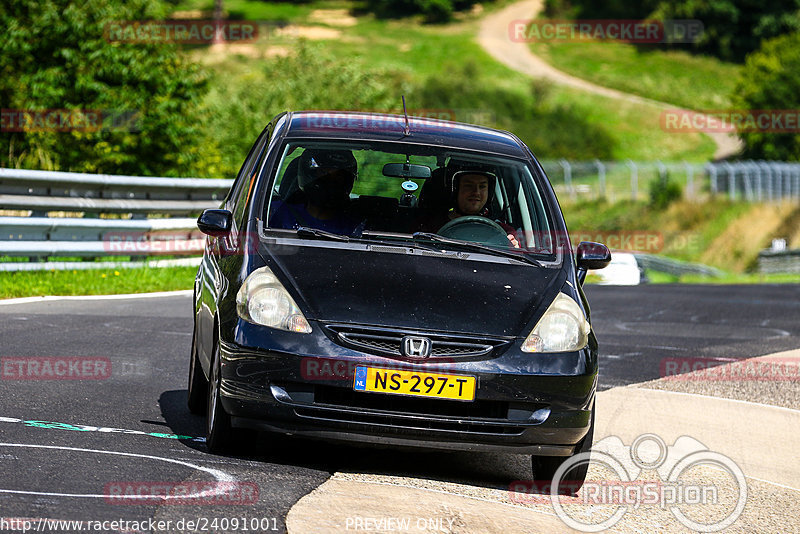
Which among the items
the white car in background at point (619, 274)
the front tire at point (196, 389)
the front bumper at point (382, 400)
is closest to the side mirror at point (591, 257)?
the front bumper at point (382, 400)

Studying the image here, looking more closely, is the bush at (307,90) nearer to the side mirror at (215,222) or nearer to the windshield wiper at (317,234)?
the side mirror at (215,222)

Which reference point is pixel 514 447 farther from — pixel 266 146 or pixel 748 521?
pixel 266 146

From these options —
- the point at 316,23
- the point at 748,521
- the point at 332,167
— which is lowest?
the point at 316,23

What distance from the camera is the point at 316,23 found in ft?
371

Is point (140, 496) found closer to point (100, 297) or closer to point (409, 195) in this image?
point (409, 195)

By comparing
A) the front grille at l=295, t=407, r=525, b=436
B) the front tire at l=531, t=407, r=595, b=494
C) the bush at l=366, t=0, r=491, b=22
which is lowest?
the bush at l=366, t=0, r=491, b=22

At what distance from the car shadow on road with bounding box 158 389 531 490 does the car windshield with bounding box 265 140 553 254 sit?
1.08 meters

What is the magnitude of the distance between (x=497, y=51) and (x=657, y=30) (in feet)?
40.7

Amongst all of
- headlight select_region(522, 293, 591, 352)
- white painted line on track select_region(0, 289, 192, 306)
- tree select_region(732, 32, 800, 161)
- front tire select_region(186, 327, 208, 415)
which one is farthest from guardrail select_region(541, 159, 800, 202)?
headlight select_region(522, 293, 591, 352)

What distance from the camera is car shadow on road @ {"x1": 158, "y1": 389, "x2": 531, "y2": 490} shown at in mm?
6105

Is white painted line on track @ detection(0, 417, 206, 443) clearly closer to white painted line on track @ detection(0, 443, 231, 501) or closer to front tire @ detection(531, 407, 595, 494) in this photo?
white painted line on track @ detection(0, 443, 231, 501)

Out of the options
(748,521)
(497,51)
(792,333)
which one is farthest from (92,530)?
(497,51)

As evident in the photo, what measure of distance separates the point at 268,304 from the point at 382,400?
66 centimetres

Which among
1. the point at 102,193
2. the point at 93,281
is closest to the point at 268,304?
the point at 93,281
